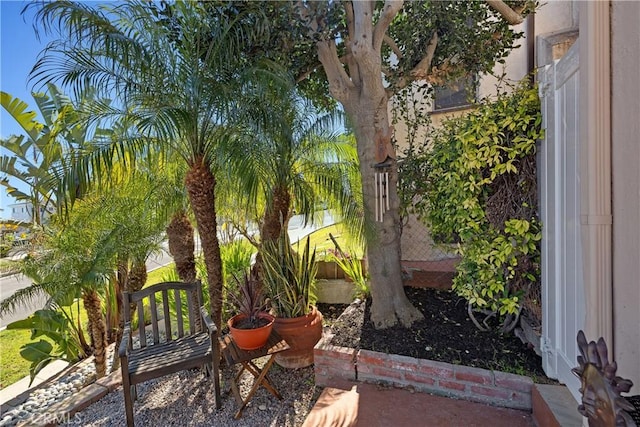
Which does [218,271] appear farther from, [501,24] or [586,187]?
[501,24]

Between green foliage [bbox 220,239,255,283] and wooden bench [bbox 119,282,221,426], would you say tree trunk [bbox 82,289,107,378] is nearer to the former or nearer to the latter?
wooden bench [bbox 119,282,221,426]

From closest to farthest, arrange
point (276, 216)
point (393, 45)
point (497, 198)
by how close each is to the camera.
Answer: point (497, 198) → point (393, 45) → point (276, 216)

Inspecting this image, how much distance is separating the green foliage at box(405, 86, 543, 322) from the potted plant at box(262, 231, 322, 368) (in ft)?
6.23

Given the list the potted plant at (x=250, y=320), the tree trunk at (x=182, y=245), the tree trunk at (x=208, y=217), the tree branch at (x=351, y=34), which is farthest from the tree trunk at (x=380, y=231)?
the tree trunk at (x=182, y=245)

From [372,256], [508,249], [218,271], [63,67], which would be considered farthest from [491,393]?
[63,67]

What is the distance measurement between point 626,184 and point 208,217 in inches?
158

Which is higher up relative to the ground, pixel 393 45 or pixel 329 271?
pixel 393 45

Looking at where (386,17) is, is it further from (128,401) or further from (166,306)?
(128,401)

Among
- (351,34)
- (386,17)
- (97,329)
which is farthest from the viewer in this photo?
(97,329)

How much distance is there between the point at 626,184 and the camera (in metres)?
1.70

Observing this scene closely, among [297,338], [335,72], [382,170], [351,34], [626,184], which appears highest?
[351,34]

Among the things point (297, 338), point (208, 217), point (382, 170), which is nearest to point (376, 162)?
point (382, 170)

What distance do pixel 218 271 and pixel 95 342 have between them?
2.65 metres

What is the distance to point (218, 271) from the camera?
4.34 metres
